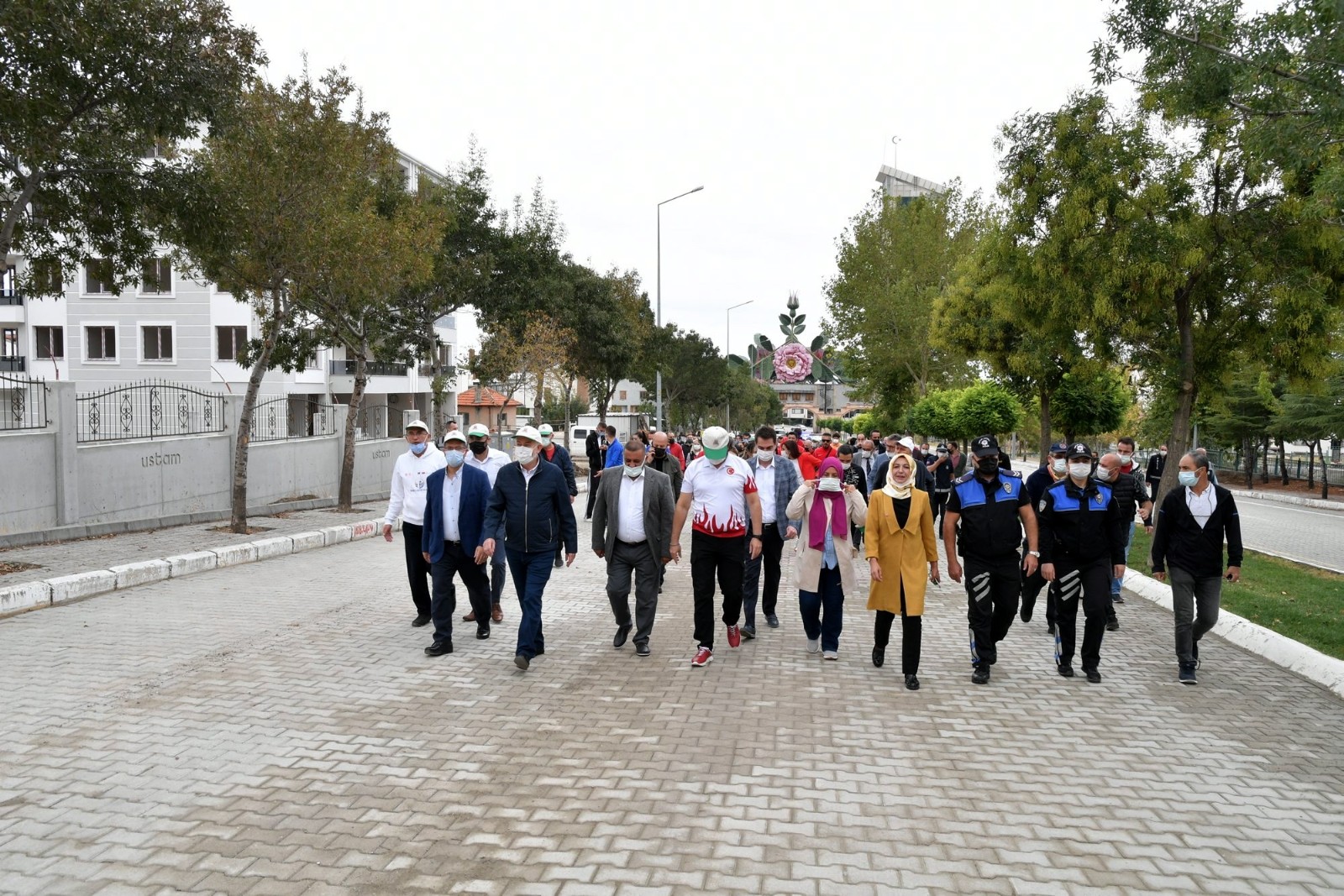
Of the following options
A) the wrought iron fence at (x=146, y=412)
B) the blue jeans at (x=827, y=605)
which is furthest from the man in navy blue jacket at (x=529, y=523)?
the wrought iron fence at (x=146, y=412)

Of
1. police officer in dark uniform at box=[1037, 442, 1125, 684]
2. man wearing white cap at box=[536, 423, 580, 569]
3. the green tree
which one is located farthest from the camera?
man wearing white cap at box=[536, 423, 580, 569]

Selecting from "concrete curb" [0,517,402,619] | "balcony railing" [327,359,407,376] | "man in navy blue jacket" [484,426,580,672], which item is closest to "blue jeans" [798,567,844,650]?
"man in navy blue jacket" [484,426,580,672]

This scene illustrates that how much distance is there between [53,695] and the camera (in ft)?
21.8

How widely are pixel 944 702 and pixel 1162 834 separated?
232 centimetres

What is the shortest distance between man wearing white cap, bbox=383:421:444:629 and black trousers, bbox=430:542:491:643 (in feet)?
1.79

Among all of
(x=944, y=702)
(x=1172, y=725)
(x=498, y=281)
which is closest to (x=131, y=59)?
(x=944, y=702)

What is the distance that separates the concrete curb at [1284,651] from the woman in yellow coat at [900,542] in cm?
295

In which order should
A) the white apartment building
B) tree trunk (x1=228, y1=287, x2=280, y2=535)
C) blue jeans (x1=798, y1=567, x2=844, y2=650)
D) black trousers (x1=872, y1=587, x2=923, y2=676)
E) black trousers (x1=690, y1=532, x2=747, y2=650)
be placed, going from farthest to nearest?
1. the white apartment building
2. tree trunk (x1=228, y1=287, x2=280, y2=535)
3. blue jeans (x1=798, y1=567, x2=844, y2=650)
4. black trousers (x1=690, y1=532, x2=747, y2=650)
5. black trousers (x1=872, y1=587, x2=923, y2=676)

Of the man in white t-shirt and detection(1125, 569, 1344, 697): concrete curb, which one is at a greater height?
the man in white t-shirt

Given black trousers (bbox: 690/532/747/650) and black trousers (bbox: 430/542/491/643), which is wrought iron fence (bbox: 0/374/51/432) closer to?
black trousers (bbox: 430/542/491/643)

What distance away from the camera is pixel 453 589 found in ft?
26.8

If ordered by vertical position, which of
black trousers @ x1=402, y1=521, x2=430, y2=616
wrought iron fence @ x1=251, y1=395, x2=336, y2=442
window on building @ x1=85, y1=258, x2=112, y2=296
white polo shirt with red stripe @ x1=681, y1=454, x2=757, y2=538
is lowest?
black trousers @ x1=402, y1=521, x2=430, y2=616

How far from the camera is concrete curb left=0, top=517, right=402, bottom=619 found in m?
9.96

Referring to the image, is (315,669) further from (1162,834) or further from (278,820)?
(1162,834)
